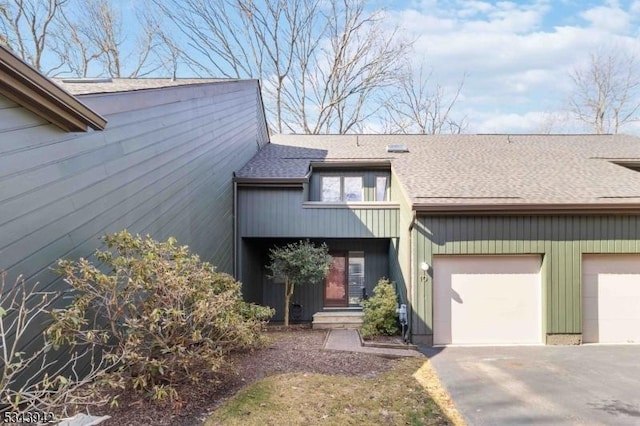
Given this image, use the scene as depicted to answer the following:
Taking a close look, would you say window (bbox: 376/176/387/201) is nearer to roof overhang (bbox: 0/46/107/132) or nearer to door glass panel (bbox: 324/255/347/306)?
door glass panel (bbox: 324/255/347/306)

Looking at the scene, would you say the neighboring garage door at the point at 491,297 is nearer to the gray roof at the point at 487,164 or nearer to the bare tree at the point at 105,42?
the gray roof at the point at 487,164

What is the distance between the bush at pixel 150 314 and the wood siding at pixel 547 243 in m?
4.89

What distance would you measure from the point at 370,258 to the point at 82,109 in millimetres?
9283

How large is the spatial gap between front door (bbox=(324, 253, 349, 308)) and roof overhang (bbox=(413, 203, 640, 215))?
4416 millimetres

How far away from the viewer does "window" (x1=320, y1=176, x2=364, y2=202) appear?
11.9m

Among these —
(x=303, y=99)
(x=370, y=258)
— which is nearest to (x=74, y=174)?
(x=370, y=258)

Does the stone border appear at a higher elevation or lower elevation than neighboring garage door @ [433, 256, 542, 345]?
lower

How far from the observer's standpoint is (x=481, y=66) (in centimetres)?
2198

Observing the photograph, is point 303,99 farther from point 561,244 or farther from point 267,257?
point 561,244

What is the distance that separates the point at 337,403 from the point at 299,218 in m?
6.54

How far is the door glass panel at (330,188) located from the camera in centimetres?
1196

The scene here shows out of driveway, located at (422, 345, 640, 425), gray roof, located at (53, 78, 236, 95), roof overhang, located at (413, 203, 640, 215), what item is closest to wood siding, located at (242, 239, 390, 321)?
roof overhang, located at (413, 203, 640, 215)

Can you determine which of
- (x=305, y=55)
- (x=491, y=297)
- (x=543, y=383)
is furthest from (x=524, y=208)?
(x=305, y=55)

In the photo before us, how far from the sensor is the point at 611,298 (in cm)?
842
